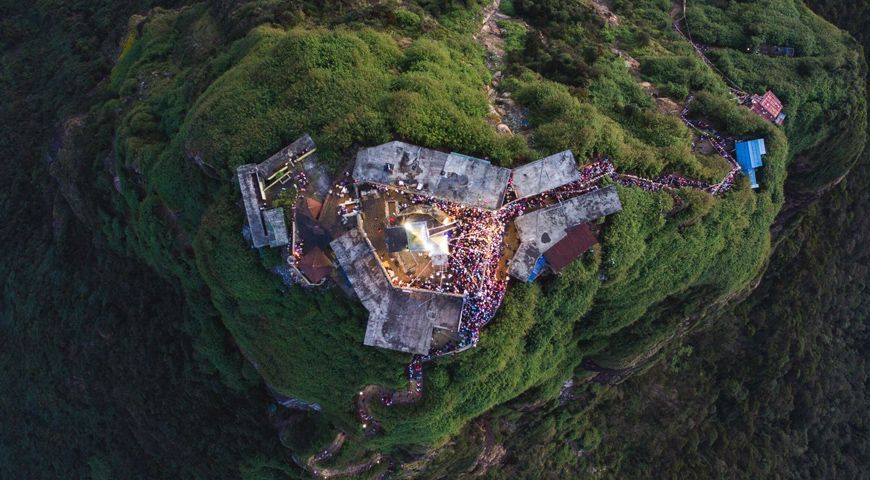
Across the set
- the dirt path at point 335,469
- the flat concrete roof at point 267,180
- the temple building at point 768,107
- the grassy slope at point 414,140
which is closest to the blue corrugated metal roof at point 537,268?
the grassy slope at point 414,140

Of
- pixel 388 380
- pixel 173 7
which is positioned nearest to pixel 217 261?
pixel 388 380

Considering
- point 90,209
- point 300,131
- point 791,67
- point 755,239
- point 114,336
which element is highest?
point 300,131

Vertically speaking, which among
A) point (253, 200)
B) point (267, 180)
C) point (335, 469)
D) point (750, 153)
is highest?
point (267, 180)

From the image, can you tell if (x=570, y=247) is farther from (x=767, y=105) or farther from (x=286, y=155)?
(x=767, y=105)

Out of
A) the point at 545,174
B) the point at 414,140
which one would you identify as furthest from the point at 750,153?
the point at 414,140

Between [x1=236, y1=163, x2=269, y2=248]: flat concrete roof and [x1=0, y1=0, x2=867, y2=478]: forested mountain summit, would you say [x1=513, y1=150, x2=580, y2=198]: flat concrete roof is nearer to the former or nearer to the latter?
[x1=0, y1=0, x2=867, y2=478]: forested mountain summit

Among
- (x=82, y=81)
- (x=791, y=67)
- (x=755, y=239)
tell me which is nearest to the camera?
(x=755, y=239)

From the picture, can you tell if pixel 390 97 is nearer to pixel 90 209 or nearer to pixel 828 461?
pixel 90 209

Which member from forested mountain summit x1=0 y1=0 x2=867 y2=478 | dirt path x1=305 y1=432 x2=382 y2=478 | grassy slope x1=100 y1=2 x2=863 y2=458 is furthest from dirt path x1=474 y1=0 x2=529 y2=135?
dirt path x1=305 y1=432 x2=382 y2=478

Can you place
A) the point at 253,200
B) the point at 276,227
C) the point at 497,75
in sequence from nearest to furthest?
the point at 276,227 < the point at 253,200 < the point at 497,75
